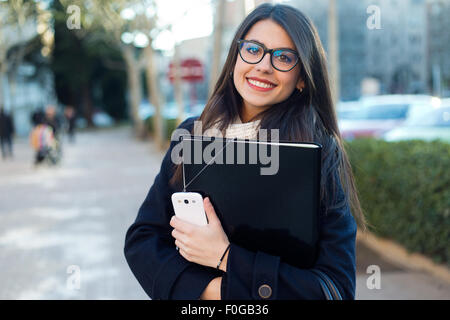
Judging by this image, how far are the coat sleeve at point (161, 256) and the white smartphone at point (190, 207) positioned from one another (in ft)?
0.46

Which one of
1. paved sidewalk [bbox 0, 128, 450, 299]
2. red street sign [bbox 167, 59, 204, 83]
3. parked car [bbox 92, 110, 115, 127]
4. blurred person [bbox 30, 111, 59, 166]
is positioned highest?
red street sign [bbox 167, 59, 204, 83]

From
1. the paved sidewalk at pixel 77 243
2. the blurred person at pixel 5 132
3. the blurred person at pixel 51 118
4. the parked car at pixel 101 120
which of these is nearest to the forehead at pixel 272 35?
the paved sidewalk at pixel 77 243

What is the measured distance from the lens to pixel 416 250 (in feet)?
16.9

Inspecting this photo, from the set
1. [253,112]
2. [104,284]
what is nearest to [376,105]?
[104,284]

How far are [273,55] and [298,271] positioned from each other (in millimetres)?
675

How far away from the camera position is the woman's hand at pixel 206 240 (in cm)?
150

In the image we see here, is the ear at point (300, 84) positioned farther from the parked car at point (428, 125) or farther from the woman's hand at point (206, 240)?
the parked car at point (428, 125)

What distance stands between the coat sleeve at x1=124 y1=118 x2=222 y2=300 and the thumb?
166 mm

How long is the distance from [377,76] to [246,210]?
52110mm

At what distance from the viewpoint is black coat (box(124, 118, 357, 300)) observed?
144 centimetres

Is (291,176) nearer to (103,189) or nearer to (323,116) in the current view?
(323,116)

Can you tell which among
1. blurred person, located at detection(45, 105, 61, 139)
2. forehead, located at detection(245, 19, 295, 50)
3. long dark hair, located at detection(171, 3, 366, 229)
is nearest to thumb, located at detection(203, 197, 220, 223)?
long dark hair, located at detection(171, 3, 366, 229)

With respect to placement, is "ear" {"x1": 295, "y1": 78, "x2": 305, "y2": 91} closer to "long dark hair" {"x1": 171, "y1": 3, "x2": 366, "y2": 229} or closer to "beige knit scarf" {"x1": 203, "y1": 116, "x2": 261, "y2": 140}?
"long dark hair" {"x1": 171, "y1": 3, "x2": 366, "y2": 229}

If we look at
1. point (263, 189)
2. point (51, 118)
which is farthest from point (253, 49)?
point (51, 118)
